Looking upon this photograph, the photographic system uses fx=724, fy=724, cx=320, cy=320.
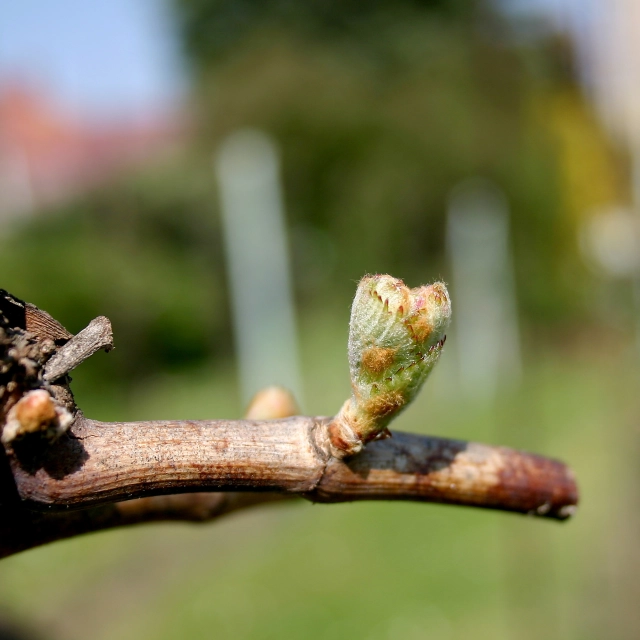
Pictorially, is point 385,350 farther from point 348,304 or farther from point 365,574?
point 365,574

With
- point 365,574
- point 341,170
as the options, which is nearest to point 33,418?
point 365,574

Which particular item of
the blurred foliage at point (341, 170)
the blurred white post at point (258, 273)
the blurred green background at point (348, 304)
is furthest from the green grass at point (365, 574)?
the blurred white post at point (258, 273)

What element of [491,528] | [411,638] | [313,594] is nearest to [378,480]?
[411,638]

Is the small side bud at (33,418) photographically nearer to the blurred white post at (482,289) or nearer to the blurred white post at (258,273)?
the blurred white post at (258,273)

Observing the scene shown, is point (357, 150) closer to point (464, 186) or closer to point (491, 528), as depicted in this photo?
point (464, 186)

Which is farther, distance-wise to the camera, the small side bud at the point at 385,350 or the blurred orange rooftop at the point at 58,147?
the blurred orange rooftop at the point at 58,147

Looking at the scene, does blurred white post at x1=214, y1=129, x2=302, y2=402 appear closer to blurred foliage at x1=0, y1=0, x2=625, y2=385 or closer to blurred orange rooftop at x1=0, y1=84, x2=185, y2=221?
blurred foliage at x1=0, y1=0, x2=625, y2=385
